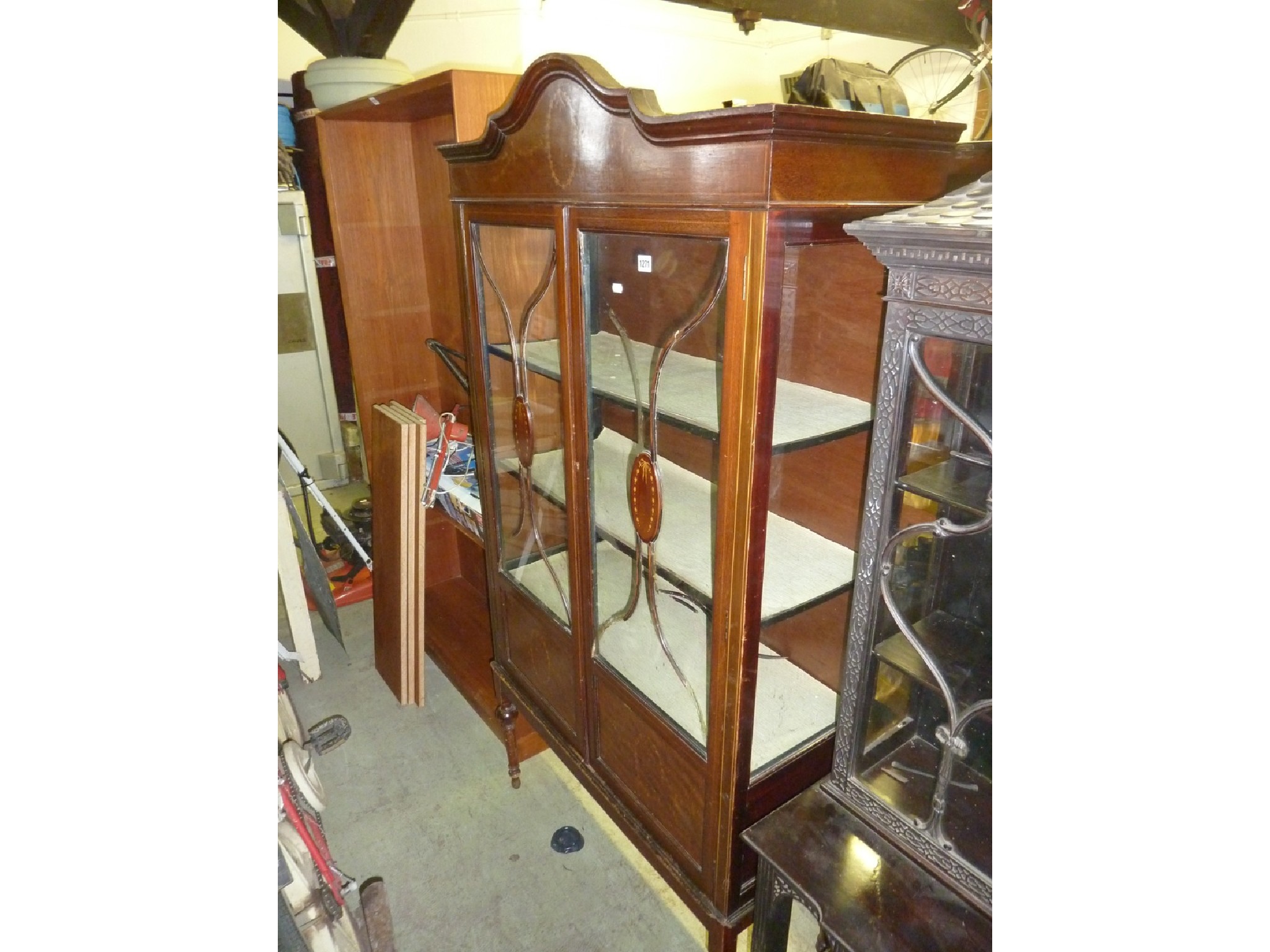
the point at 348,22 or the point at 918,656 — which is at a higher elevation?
the point at 348,22

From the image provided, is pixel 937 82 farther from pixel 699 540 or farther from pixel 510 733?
pixel 510 733

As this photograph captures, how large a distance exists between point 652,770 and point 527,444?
0.76 m

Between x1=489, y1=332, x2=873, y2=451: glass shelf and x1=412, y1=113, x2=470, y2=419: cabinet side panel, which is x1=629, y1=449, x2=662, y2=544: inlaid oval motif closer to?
x1=489, y1=332, x2=873, y2=451: glass shelf

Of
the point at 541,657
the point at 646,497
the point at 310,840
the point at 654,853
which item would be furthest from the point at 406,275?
the point at 654,853

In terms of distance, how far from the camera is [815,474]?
4.16 ft

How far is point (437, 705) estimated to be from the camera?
96.0 inches

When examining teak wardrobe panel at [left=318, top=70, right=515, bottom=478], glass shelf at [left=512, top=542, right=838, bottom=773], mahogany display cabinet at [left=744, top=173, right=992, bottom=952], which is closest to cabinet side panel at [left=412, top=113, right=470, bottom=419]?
teak wardrobe panel at [left=318, top=70, right=515, bottom=478]

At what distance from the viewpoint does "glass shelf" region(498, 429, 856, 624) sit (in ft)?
3.83

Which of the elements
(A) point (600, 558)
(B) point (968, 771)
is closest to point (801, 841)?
(B) point (968, 771)

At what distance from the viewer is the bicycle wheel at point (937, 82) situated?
9.76ft

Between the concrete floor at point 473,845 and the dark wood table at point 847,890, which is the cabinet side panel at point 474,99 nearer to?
the dark wood table at point 847,890

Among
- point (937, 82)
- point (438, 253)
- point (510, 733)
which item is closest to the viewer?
point (510, 733)
